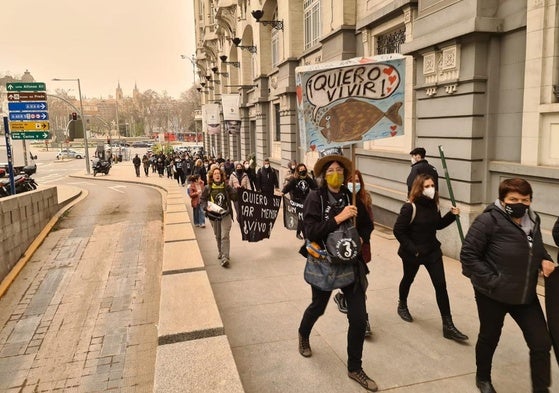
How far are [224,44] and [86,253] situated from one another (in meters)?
27.6

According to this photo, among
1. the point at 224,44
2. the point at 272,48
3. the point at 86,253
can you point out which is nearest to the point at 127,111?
the point at 224,44

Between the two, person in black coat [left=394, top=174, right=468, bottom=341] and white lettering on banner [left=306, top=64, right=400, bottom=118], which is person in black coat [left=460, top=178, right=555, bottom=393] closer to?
person in black coat [left=394, top=174, right=468, bottom=341]

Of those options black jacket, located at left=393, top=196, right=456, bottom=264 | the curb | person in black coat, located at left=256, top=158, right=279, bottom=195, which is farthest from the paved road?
person in black coat, located at left=256, top=158, right=279, bottom=195

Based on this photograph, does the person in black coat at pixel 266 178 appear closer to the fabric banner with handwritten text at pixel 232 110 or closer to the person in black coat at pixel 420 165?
the person in black coat at pixel 420 165

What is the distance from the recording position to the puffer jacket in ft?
10.5

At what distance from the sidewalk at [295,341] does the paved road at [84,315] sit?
3.12 ft

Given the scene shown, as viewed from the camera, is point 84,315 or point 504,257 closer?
point 504,257

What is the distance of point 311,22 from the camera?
53.4 feet

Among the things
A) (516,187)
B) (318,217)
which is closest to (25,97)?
(318,217)

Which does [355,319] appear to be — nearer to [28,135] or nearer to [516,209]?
[516,209]

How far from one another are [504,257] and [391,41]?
8243mm

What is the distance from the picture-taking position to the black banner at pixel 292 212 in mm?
9195

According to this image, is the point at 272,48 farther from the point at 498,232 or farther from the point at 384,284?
the point at 498,232

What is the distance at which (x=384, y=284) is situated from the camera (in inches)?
253
